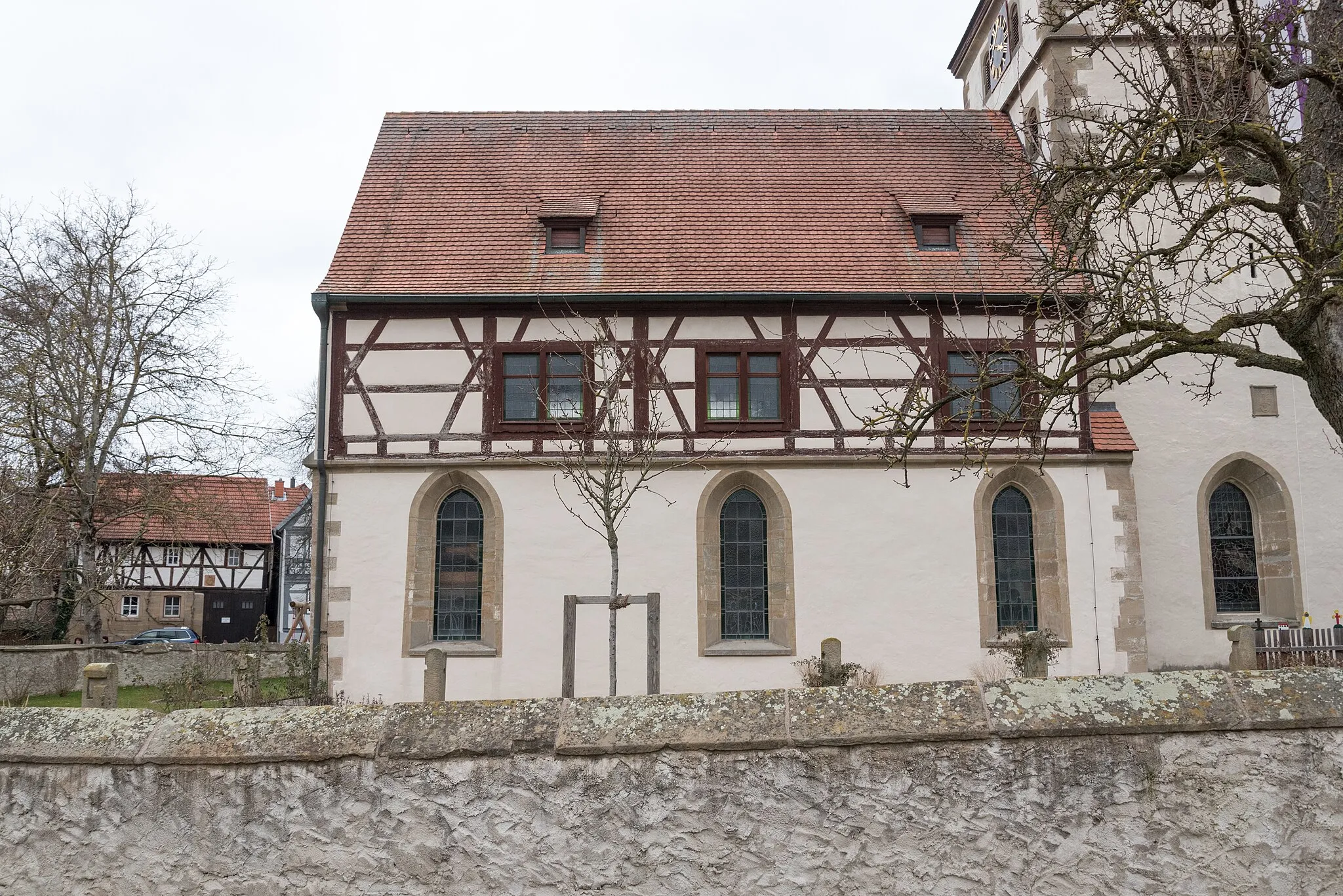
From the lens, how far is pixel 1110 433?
52.2 feet

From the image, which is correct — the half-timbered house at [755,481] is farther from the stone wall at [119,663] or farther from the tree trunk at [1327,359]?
the tree trunk at [1327,359]

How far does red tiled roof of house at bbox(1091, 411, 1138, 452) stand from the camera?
619 inches

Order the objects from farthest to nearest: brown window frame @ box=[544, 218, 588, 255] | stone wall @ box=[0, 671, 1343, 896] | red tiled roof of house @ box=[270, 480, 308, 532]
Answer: red tiled roof of house @ box=[270, 480, 308, 532], brown window frame @ box=[544, 218, 588, 255], stone wall @ box=[0, 671, 1343, 896]

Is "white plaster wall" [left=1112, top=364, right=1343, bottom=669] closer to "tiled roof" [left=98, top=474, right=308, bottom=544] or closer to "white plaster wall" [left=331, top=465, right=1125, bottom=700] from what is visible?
"white plaster wall" [left=331, top=465, right=1125, bottom=700]

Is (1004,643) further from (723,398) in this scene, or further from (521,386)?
(521,386)

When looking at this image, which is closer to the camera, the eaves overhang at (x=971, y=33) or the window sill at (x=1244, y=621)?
the window sill at (x=1244, y=621)

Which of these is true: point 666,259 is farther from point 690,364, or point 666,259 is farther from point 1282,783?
point 1282,783

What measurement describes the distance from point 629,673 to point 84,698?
267 inches

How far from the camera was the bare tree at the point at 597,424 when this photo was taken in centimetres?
1473

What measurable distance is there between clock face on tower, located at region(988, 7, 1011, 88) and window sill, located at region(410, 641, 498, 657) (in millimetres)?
14087

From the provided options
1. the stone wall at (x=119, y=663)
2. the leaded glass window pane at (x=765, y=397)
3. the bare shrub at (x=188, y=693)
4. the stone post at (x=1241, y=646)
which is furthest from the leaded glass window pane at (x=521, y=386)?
the stone post at (x=1241, y=646)

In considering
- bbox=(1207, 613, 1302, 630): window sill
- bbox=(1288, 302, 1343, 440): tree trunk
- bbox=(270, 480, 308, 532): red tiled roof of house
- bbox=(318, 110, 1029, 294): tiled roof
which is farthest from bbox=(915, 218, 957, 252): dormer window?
bbox=(270, 480, 308, 532): red tiled roof of house

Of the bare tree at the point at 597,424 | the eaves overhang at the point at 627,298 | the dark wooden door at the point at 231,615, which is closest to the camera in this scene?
the bare tree at the point at 597,424

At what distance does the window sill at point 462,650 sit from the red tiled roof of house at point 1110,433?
880cm
